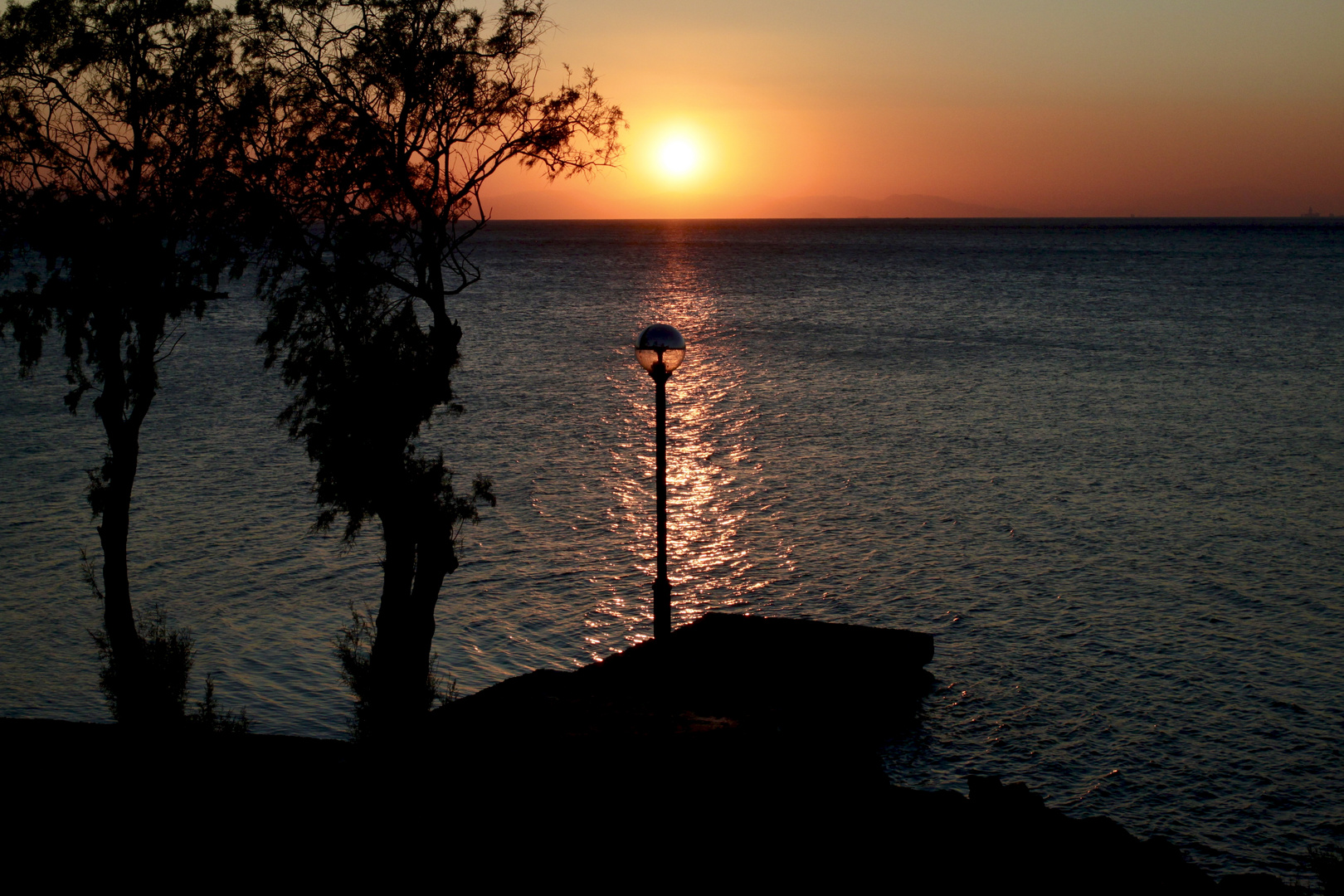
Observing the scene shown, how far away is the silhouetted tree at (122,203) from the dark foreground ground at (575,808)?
515 cm

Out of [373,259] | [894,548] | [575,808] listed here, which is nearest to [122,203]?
[373,259]

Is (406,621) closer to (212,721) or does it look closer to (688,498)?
(212,721)

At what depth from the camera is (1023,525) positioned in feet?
97.9

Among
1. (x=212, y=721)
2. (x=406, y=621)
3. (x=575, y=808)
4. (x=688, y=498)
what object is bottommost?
(x=212, y=721)

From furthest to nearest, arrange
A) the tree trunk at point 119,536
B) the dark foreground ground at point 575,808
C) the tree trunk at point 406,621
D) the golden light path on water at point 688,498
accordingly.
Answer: the golden light path on water at point 688,498 < the tree trunk at point 119,536 < the tree trunk at point 406,621 < the dark foreground ground at point 575,808

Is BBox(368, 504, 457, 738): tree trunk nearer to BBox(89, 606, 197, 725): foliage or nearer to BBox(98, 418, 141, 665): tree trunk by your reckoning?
BBox(89, 606, 197, 725): foliage

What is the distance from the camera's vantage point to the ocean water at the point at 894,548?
712 inches

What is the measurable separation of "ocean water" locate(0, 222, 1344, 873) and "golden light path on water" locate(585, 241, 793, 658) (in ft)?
0.50

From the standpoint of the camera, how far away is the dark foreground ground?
856 cm

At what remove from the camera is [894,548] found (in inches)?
1108

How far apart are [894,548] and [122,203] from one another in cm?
1978

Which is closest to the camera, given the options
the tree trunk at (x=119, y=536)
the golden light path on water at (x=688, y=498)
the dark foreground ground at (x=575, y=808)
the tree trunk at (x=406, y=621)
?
the dark foreground ground at (x=575, y=808)

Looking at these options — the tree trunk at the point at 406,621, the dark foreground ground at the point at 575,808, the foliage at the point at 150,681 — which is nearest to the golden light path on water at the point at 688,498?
the tree trunk at the point at 406,621

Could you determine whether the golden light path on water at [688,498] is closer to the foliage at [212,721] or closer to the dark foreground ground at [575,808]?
the foliage at [212,721]
